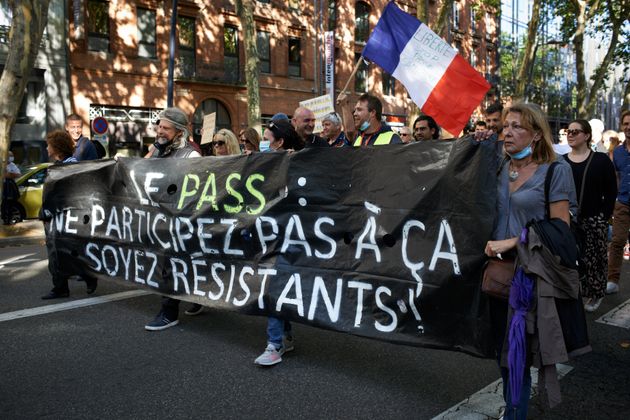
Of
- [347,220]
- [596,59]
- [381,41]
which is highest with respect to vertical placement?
[596,59]

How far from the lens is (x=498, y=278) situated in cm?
271

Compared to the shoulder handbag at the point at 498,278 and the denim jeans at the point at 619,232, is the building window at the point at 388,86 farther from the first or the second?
the shoulder handbag at the point at 498,278

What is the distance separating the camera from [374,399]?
3326 mm

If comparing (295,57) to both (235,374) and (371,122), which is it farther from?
(235,374)

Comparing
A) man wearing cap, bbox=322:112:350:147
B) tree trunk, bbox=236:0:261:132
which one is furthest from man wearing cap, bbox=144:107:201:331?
tree trunk, bbox=236:0:261:132

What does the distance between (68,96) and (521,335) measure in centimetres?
2059

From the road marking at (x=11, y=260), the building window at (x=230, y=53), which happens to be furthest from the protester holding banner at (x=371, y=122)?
the building window at (x=230, y=53)

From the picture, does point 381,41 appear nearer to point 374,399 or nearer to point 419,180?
point 419,180

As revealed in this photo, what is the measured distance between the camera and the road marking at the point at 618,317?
4.92 metres

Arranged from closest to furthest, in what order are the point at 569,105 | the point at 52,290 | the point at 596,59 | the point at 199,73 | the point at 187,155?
the point at 187,155 < the point at 52,290 < the point at 199,73 < the point at 569,105 < the point at 596,59

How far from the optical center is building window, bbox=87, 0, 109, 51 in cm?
2081

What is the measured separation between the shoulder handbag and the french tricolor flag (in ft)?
8.25

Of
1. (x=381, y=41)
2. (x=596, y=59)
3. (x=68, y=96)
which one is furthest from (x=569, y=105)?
(x=381, y=41)

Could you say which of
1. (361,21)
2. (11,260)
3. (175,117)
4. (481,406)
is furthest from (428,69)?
(361,21)
